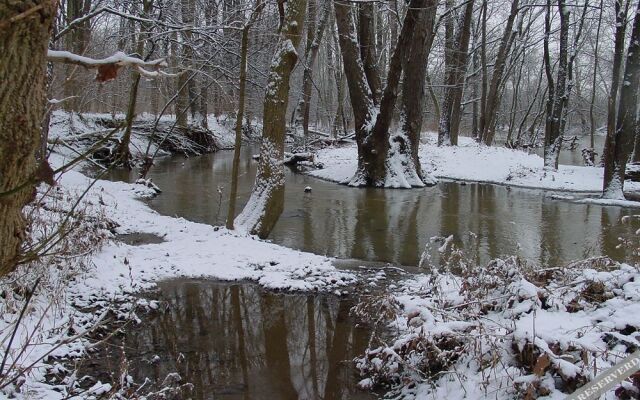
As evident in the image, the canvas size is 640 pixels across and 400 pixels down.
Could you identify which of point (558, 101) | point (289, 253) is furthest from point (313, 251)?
point (558, 101)

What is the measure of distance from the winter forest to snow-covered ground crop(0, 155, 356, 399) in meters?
0.03

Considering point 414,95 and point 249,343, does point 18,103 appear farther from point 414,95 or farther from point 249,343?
point 414,95

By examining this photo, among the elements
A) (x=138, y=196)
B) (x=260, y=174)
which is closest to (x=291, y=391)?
(x=260, y=174)

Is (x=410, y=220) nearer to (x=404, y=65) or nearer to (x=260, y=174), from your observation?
(x=260, y=174)

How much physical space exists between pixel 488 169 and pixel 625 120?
6.72 meters

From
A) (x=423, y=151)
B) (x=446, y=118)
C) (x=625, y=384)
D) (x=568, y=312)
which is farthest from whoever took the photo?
(x=446, y=118)

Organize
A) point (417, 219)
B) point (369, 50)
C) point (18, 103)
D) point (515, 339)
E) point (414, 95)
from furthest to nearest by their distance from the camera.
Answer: point (369, 50) < point (414, 95) < point (417, 219) < point (515, 339) < point (18, 103)

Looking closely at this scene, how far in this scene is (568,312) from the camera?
3709 millimetres

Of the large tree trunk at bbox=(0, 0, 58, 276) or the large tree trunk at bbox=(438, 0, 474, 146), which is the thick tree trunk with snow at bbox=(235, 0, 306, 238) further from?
the large tree trunk at bbox=(438, 0, 474, 146)

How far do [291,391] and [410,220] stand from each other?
25.5 ft

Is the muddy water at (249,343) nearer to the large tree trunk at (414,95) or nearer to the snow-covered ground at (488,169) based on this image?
the large tree trunk at (414,95)

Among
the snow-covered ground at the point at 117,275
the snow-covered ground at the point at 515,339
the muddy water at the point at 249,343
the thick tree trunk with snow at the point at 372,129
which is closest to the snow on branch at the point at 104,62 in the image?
the snow-covered ground at the point at 117,275

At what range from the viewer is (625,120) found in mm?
12391

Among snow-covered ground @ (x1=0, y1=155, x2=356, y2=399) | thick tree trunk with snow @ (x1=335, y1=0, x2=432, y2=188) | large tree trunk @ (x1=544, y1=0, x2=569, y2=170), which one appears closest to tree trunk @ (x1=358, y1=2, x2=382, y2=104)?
thick tree trunk with snow @ (x1=335, y1=0, x2=432, y2=188)
